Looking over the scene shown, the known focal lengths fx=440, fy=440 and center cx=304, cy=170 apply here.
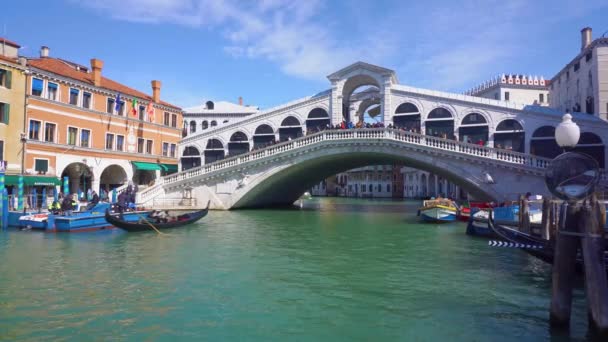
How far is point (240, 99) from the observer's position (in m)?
44.8

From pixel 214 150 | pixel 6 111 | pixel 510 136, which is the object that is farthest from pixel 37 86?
pixel 510 136

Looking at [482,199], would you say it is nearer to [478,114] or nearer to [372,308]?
[478,114]

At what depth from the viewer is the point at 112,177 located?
81.9 feet

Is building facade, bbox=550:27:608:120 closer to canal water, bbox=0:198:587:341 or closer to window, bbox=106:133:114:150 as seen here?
canal water, bbox=0:198:587:341

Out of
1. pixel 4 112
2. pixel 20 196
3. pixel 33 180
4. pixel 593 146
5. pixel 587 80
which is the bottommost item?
pixel 20 196

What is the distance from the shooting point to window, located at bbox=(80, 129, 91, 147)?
2128 cm

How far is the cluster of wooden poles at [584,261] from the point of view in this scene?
4.74 meters

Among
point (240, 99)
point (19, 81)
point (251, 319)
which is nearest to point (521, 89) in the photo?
point (240, 99)

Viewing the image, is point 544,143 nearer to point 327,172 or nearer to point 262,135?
point 327,172

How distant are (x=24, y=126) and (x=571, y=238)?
20.0m

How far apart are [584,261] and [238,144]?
75.1 ft

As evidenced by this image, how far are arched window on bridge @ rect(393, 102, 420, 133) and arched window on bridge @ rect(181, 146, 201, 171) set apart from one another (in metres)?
12.2

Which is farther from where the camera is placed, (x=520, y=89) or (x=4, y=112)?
(x=520, y=89)

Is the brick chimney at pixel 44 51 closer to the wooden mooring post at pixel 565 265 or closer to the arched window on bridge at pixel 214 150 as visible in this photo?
the arched window on bridge at pixel 214 150
